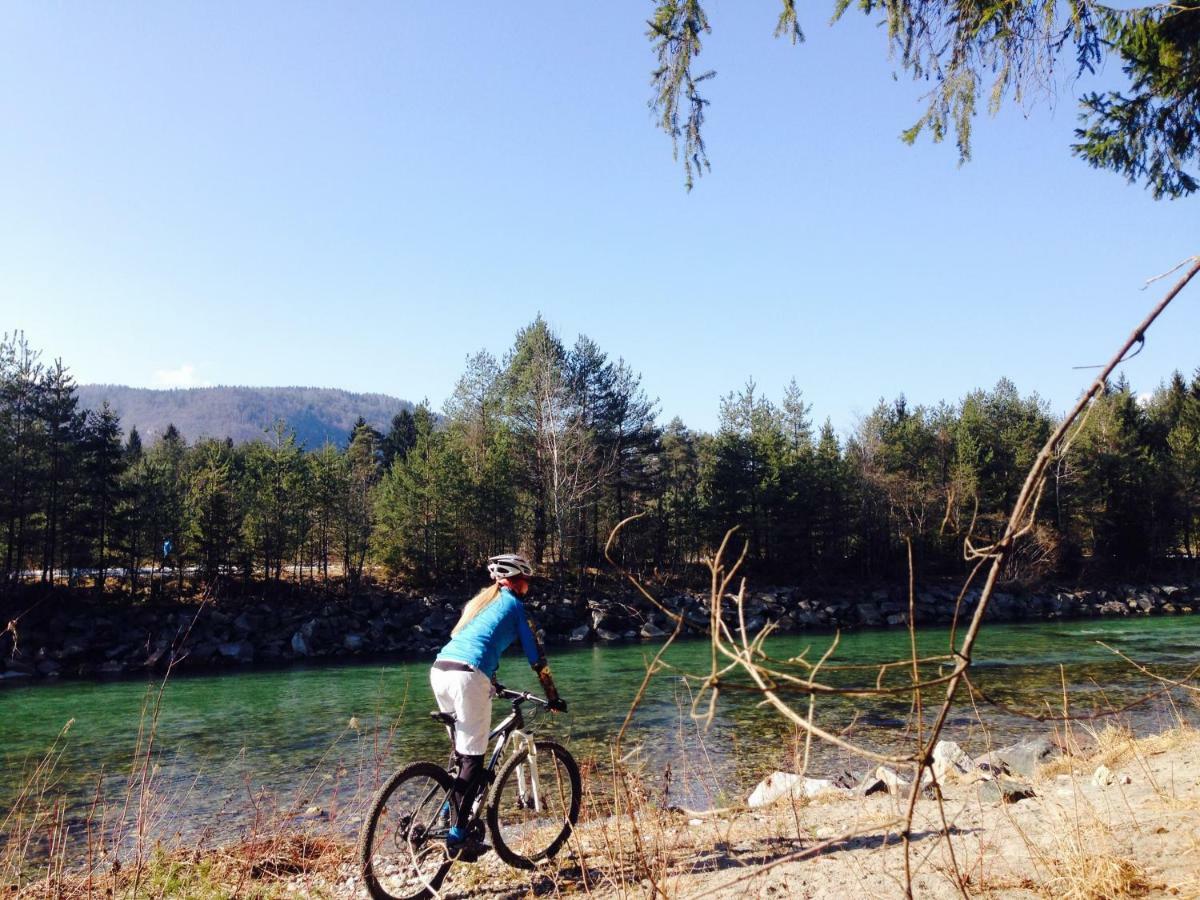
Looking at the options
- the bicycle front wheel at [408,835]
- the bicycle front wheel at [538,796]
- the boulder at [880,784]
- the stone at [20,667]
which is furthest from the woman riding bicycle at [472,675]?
the stone at [20,667]

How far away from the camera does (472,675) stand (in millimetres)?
5230

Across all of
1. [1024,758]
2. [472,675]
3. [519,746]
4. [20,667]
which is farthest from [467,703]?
[20,667]

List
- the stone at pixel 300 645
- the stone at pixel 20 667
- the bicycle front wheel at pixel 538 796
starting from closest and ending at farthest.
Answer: the bicycle front wheel at pixel 538 796 < the stone at pixel 20 667 < the stone at pixel 300 645

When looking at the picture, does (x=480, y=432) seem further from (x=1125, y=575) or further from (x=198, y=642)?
(x=1125, y=575)

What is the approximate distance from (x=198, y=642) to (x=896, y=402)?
167 ft

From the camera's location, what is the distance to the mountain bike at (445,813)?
505 cm

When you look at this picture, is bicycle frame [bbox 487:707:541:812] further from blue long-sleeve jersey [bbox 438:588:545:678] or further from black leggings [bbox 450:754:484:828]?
blue long-sleeve jersey [bbox 438:588:545:678]

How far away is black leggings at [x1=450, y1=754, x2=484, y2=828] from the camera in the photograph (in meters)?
5.31

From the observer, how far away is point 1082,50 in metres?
5.08

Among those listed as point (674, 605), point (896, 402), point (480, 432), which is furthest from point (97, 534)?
point (896, 402)

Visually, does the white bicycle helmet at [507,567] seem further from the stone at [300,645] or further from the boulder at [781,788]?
the stone at [300,645]

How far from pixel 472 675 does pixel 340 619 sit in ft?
103

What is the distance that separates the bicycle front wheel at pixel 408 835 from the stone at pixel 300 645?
27.9 meters

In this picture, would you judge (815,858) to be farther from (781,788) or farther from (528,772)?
(781,788)
